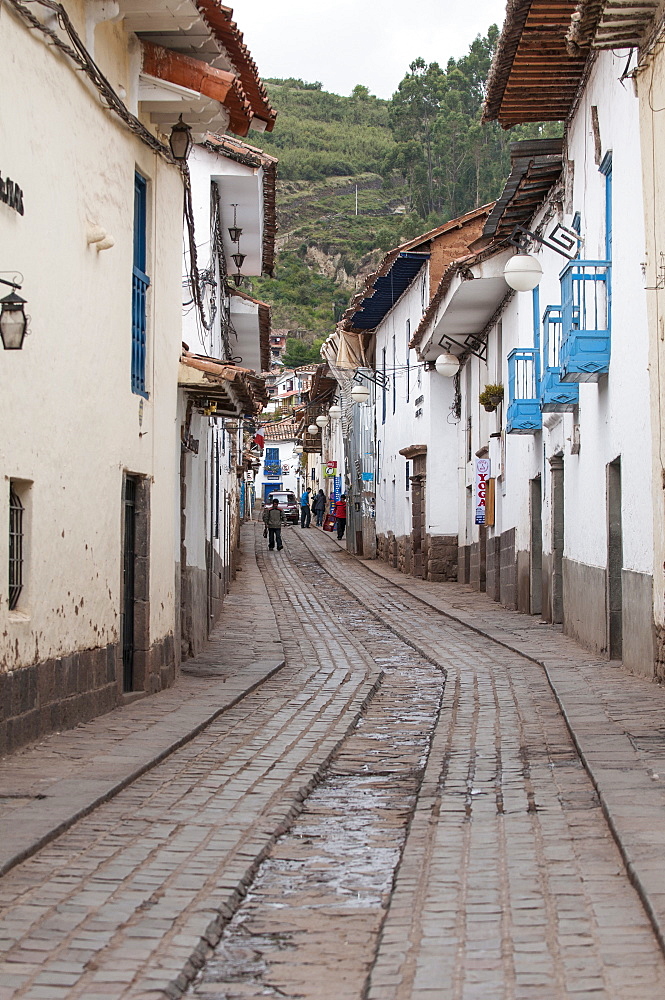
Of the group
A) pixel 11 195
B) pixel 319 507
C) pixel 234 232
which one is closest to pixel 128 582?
pixel 11 195

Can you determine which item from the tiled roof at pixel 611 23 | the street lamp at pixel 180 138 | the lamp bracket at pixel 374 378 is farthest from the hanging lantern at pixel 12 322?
the lamp bracket at pixel 374 378

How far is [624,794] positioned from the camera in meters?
7.04

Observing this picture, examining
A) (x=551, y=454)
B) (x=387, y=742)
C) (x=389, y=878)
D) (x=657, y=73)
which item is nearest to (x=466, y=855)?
(x=389, y=878)

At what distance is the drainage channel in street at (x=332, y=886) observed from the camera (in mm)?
4613

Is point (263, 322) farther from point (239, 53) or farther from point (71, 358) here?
point (71, 358)

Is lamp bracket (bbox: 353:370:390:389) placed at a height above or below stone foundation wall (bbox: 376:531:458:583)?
above

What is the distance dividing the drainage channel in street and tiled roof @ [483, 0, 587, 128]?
7.77 meters

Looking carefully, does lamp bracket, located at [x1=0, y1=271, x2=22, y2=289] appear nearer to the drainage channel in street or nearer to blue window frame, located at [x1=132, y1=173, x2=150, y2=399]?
the drainage channel in street

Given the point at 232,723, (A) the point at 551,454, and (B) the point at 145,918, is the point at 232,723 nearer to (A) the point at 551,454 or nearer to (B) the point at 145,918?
(B) the point at 145,918

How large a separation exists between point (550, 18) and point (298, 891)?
10893mm

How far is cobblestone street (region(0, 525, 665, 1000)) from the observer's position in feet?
15.2

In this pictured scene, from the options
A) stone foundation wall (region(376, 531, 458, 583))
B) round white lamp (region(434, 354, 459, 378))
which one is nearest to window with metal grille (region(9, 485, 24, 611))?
round white lamp (region(434, 354, 459, 378))

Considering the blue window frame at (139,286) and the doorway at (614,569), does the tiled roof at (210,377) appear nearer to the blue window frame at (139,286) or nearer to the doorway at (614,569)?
the blue window frame at (139,286)

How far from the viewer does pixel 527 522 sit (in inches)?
866
